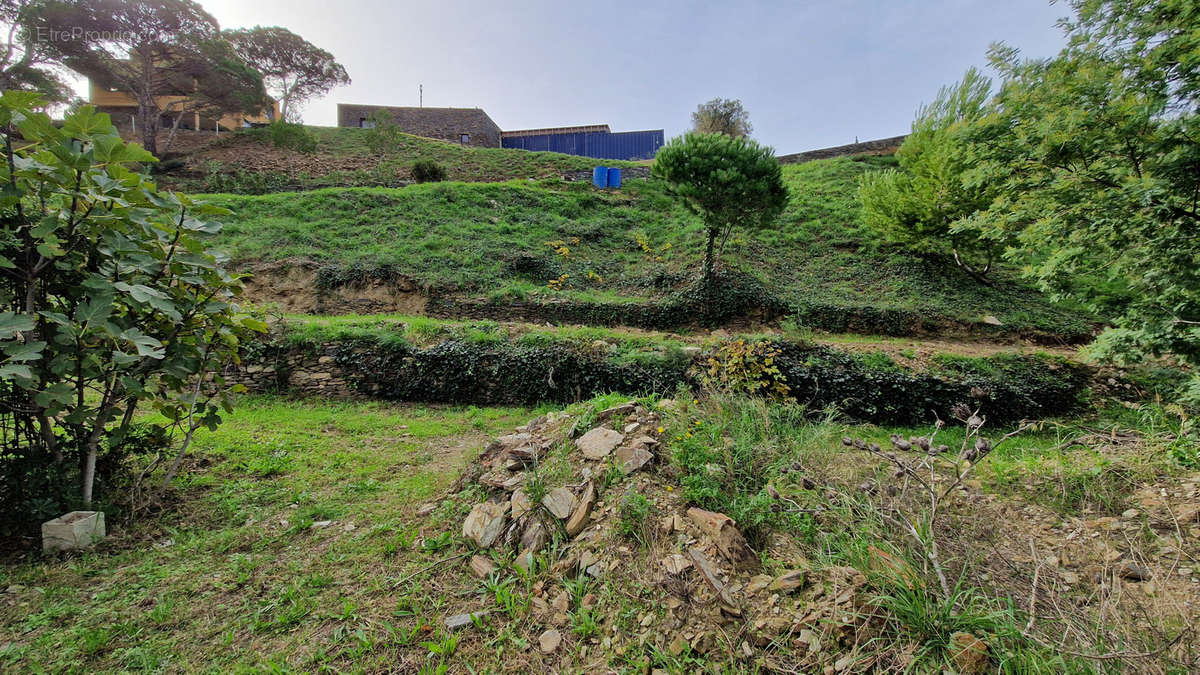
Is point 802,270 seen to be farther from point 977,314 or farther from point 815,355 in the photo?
point 815,355

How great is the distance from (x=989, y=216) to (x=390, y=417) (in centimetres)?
883

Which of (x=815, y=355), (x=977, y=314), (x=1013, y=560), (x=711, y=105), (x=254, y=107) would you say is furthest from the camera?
(x=711, y=105)

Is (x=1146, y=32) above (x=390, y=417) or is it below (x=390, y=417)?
above

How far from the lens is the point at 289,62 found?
75.5 ft

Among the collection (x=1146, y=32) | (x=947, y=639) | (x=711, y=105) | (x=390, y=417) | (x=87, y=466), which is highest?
(x=711, y=105)

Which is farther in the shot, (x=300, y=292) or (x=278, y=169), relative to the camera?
(x=278, y=169)

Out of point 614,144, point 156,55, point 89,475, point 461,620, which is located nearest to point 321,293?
point 89,475

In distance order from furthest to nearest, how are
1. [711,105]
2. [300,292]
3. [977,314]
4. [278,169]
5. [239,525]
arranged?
[711,105] < [278,169] < [300,292] < [977,314] < [239,525]

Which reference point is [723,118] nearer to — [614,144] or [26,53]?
[614,144]

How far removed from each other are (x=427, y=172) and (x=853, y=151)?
18775mm

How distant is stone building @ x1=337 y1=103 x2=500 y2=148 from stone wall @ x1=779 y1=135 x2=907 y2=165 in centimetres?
1675

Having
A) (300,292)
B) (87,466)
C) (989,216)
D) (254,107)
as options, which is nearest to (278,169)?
(254,107)

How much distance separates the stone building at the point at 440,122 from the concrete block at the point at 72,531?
25.6 metres

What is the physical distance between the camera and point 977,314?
948 centimetres
